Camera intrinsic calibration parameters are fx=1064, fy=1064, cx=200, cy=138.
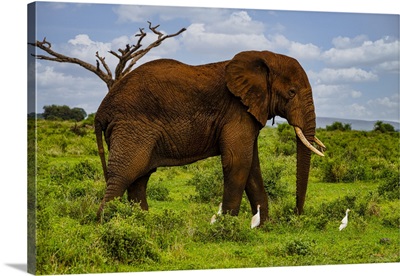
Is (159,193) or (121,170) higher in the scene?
(121,170)

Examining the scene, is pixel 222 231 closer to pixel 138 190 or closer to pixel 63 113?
pixel 138 190

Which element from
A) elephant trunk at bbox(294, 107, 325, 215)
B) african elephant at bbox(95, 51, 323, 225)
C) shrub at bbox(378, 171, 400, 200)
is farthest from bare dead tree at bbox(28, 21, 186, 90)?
shrub at bbox(378, 171, 400, 200)

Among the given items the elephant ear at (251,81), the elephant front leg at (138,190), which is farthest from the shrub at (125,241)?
the elephant ear at (251,81)

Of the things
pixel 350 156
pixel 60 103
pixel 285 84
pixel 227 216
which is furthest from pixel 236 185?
pixel 350 156

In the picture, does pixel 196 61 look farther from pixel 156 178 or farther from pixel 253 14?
pixel 156 178

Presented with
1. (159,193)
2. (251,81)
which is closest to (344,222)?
(251,81)

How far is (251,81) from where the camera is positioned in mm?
14750

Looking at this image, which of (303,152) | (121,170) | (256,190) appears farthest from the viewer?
(256,190)

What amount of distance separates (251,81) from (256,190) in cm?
161

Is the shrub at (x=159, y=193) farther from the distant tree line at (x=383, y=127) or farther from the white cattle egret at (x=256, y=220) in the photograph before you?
the distant tree line at (x=383, y=127)

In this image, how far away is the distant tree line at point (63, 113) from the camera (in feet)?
45.3

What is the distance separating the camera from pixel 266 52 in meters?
15.0

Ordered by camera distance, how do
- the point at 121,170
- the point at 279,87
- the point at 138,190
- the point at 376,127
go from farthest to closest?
the point at 376,127, the point at 279,87, the point at 138,190, the point at 121,170

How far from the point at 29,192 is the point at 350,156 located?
6.69 m
